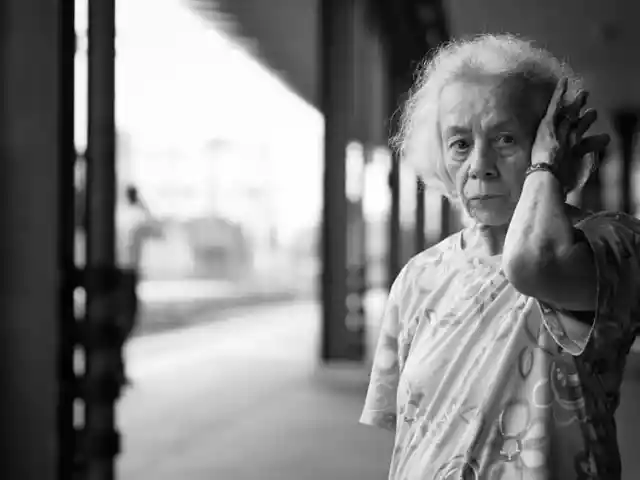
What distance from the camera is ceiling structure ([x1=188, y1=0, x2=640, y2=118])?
5.65 metres

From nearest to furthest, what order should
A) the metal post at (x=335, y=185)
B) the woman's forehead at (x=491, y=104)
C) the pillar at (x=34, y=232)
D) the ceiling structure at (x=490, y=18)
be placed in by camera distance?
the woman's forehead at (x=491, y=104)
the pillar at (x=34, y=232)
the metal post at (x=335, y=185)
the ceiling structure at (x=490, y=18)

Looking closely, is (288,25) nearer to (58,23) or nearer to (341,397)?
(341,397)

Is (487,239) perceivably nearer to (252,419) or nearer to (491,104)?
(491,104)

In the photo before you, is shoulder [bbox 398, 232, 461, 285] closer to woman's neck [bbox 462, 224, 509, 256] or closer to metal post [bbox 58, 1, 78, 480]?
woman's neck [bbox 462, 224, 509, 256]

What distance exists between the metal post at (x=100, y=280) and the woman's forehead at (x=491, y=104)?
3.93ft

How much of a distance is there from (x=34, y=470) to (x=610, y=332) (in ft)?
4.98

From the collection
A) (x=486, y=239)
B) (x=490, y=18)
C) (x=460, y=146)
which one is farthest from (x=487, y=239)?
(x=490, y=18)

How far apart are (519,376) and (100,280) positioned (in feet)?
4.24

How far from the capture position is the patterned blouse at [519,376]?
71cm

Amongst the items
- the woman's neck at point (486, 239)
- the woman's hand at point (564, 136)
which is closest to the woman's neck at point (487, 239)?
the woman's neck at point (486, 239)

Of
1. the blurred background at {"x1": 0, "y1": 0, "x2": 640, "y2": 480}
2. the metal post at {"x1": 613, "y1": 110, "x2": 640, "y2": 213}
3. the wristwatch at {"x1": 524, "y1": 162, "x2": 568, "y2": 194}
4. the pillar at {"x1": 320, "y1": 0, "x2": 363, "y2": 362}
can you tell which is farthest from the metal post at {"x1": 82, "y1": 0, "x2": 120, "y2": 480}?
the metal post at {"x1": 613, "y1": 110, "x2": 640, "y2": 213}

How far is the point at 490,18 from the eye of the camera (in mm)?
4770

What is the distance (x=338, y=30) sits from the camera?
5.04 m

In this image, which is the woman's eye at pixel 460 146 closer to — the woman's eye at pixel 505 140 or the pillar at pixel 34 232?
the woman's eye at pixel 505 140
